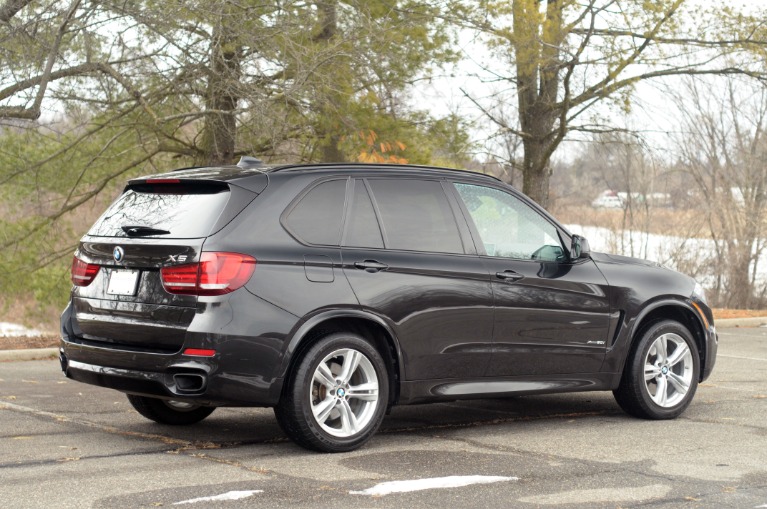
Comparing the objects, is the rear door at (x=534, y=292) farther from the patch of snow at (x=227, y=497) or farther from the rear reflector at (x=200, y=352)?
the patch of snow at (x=227, y=497)

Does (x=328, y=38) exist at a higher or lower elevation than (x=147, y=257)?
higher

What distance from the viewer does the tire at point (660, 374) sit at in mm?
7977

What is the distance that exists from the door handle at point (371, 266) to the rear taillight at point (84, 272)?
1639 millimetres

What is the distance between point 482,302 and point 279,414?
5.37 feet

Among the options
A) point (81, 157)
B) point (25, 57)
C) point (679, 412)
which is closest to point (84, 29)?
point (25, 57)

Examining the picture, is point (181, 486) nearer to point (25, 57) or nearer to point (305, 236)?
point (305, 236)

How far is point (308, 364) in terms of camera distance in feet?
20.6

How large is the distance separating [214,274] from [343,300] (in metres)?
0.82

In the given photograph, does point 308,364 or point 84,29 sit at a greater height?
point 84,29

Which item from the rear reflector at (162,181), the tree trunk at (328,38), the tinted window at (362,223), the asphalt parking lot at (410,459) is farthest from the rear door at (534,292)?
the tree trunk at (328,38)

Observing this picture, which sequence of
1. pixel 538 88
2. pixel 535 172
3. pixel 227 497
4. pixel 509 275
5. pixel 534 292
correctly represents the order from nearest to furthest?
pixel 227 497 < pixel 509 275 < pixel 534 292 < pixel 535 172 < pixel 538 88

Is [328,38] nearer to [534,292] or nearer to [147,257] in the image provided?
[534,292]

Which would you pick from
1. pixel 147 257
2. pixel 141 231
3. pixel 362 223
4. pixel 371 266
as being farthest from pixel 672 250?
pixel 147 257

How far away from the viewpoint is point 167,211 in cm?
654
